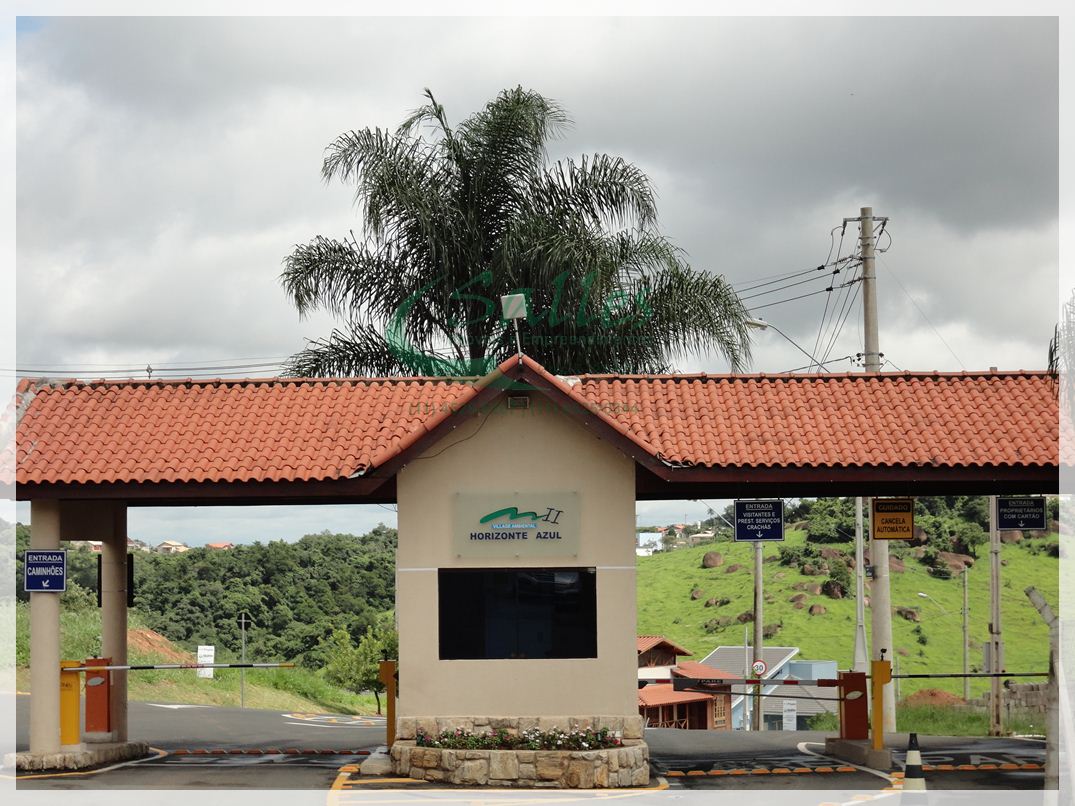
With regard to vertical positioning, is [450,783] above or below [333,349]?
below

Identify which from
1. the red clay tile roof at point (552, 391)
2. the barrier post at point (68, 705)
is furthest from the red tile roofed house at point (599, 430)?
the barrier post at point (68, 705)

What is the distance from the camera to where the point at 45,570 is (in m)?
16.8

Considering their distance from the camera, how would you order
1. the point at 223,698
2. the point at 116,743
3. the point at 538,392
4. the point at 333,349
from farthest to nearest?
the point at 223,698 < the point at 333,349 < the point at 116,743 < the point at 538,392

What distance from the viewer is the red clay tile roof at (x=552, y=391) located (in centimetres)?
1669

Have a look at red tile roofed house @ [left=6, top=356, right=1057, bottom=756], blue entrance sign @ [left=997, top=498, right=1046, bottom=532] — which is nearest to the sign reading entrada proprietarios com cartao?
red tile roofed house @ [left=6, top=356, right=1057, bottom=756]

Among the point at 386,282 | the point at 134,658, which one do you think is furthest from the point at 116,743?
the point at 134,658

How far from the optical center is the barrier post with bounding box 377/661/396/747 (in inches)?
688

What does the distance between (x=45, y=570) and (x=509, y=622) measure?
6.08 metres

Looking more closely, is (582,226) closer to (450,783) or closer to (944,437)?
(944,437)

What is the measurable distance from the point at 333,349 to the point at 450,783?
39.5ft

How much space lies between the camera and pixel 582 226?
1042 inches

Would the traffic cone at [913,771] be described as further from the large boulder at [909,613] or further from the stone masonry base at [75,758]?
the large boulder at [909,613]

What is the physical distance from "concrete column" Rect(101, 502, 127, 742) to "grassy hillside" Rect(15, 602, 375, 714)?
16827 millimetres

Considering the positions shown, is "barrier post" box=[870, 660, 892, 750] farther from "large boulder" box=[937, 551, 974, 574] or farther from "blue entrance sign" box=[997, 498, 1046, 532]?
"large boulder" box=[937, 551, 974, 574]
